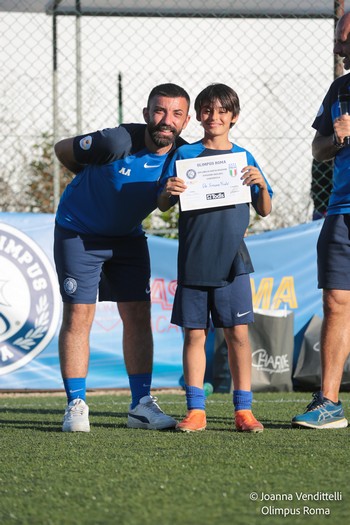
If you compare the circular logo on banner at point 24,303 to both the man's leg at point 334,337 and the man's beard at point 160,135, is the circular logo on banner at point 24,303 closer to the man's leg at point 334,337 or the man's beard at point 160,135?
the man's beard at point 160,135

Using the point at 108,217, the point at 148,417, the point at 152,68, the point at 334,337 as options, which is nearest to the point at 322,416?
the point at 334,337

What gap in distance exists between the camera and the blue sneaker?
411 centimetres

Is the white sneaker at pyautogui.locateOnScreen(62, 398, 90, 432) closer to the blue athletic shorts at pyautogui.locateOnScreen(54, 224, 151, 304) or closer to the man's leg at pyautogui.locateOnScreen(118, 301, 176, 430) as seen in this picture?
the man's leg at pyautogui.locateOnScreen(118, 301, 176, 430)

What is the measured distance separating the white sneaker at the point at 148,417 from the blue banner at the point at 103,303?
206cm

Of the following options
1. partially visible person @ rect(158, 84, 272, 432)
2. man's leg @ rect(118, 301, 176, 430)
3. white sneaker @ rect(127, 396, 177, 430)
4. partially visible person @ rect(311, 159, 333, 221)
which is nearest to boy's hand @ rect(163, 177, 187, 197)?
partially visible person @ rect(158, 84, 272, 432)

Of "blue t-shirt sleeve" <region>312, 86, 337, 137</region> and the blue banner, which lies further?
the blue banner

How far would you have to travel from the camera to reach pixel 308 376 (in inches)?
249

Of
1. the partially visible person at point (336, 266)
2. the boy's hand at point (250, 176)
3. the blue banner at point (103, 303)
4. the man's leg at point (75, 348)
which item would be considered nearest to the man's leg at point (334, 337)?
the partially visible person at point (336, 266)

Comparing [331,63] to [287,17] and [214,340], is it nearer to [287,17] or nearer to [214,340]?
[287,17]

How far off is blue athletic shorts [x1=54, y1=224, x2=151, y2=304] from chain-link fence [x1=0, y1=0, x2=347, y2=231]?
2.66 m

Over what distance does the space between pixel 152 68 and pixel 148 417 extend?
349 cm

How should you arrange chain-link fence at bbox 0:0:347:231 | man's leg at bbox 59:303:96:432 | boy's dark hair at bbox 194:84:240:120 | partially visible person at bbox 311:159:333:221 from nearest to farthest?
boy's dark hair at bbox 194:84:240:120
man's leg at bbox 59:303:96:432
chain-link fence at bbox 0:0:347:231
partially visible person at bbox 311:159:333:221

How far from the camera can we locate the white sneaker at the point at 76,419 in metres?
4.07

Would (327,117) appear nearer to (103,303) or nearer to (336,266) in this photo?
(336,266)
